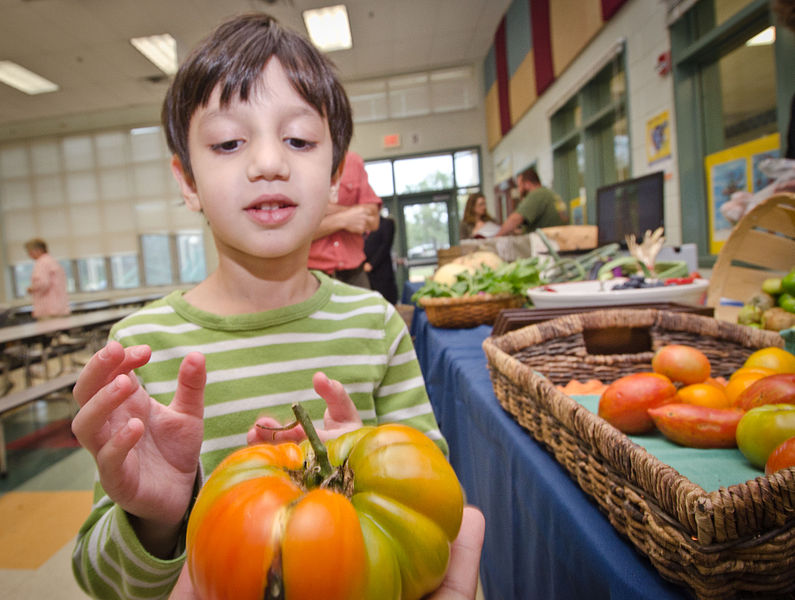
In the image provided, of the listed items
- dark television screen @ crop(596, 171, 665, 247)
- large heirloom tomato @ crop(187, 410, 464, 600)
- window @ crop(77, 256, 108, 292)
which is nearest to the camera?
large heirloom tomato @ crop(187, 410, 464, 600)

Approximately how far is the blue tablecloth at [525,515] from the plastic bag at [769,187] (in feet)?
Result: 3.21

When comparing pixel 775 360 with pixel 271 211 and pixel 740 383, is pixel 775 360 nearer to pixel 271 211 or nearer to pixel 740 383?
pixel 740 383

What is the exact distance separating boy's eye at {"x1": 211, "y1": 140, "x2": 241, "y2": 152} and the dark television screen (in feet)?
9.93

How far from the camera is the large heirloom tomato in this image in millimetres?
349

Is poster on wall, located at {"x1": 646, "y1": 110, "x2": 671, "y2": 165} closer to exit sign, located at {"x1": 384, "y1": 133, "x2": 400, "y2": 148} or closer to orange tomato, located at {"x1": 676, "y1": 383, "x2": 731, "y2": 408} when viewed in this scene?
orange tomato, located at {"x1": 676, "y1": 383, "x2": 731, "y2": 408}

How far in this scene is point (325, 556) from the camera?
1.14 feet

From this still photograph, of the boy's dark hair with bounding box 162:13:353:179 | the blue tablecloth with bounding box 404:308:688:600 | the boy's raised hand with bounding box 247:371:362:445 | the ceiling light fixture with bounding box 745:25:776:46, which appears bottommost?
the blue tablecloth with bounding box 404:308:688:600

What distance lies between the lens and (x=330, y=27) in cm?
843

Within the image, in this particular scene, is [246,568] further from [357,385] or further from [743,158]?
[743,158]

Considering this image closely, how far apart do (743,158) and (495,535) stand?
361cm

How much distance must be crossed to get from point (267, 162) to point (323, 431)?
36 centimetres

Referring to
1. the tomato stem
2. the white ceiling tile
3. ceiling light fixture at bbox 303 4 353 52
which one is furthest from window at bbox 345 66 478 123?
the tomato stem

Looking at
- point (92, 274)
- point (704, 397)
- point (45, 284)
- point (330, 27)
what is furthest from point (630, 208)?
point (92, 274)

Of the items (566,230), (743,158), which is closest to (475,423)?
(566,230)
